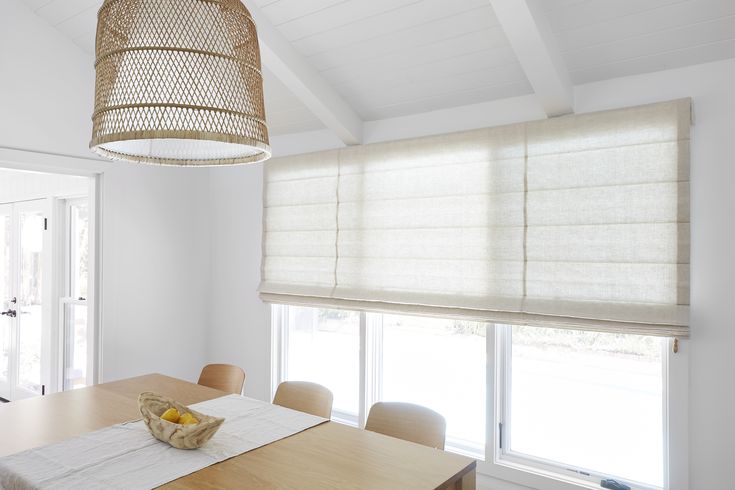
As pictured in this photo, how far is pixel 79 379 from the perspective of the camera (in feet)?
14.3

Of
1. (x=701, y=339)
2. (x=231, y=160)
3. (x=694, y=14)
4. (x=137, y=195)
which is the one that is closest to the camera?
(x=231, y=160)

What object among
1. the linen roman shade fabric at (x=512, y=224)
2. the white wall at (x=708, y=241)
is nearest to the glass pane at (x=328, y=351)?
the linen roman shade fabric at (x=512, y=224)

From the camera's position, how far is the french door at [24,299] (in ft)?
14.6

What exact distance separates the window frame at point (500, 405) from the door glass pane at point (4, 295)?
2868 millimetres

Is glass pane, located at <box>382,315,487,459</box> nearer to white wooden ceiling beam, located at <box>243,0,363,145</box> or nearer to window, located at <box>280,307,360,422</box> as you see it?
window, located at <box>280,307,360,422</box>

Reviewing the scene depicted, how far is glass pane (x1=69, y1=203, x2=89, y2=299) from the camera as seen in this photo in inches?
167

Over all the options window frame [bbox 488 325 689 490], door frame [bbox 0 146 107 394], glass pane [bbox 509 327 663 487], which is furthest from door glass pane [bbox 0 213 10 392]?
glass pane [bbox 509 327 663 487]

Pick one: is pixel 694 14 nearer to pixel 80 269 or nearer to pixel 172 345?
pixel 172 345

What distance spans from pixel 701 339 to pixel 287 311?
8.63ft

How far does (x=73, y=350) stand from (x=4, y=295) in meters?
1.22

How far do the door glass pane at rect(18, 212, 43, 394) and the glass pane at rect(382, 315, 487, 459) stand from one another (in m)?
3.27

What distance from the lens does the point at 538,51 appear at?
224 centimetres

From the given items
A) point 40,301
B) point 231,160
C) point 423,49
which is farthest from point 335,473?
point 40,301

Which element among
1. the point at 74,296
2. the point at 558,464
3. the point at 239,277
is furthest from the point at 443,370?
the point at 74,296
